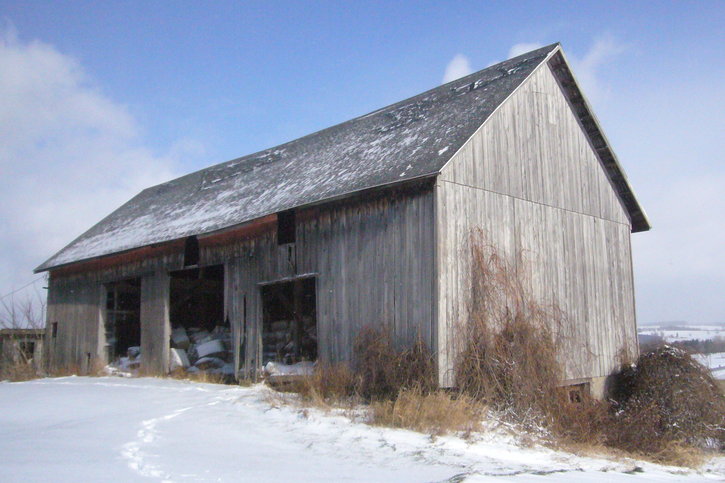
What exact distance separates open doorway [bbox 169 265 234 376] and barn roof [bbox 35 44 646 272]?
1928 mm

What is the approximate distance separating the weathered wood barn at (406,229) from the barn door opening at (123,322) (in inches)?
4.4

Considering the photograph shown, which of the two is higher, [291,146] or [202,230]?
[291,146]

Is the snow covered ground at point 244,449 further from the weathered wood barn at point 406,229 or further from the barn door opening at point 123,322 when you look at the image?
the barn door opening at point 123,322

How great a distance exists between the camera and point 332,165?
14.1 m

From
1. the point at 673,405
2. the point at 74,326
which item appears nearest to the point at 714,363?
the point at 673,405

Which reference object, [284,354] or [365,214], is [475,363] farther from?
[284,354]

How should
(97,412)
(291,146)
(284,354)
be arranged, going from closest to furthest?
(97,412)
(284,354)
(291,146)

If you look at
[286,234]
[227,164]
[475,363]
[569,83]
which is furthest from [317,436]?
[227,164]

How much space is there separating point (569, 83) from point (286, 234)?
274 inches

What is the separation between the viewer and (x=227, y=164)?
2136 cm

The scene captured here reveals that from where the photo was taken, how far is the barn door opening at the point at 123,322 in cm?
1894

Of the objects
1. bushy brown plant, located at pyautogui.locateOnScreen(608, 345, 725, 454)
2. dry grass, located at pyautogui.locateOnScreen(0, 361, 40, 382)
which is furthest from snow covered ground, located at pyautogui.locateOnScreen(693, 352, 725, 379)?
dry grass, located at pyautogui.locateOnScreen(0, 361, 40, 382)

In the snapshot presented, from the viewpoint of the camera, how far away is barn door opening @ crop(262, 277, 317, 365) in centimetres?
1630

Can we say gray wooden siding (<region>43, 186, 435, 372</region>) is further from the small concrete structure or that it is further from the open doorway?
the small concrete structure
